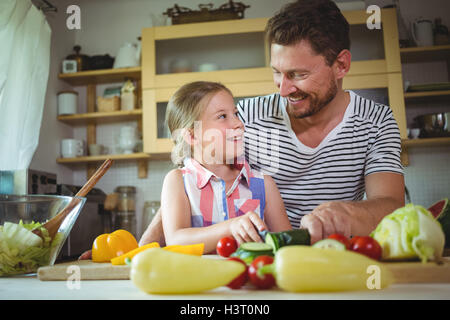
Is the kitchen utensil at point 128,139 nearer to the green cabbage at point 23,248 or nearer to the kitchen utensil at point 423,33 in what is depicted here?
the kitchen utensil at point 423,33

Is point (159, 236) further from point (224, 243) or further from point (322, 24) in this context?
point (322, 24)

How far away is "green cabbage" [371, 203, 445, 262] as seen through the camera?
525 mm

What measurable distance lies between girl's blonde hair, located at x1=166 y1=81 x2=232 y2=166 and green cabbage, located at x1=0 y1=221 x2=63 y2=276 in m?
0.58

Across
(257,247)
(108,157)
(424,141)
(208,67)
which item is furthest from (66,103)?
(257,247)

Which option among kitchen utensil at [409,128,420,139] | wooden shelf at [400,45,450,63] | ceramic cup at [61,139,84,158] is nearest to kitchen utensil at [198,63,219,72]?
ceramic cup at [61,139,84,158]

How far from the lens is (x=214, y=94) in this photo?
3.99ft

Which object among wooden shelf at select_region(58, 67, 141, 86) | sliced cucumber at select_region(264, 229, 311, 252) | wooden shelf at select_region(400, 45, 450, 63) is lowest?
sliced cucumber at select_region(264, 229, 311, 252)

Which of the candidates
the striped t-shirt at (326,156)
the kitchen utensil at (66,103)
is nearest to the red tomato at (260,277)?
the striped t-shirt at (326,156)

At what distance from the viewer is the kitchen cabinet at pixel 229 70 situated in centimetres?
279

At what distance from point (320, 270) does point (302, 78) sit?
2.99 feet

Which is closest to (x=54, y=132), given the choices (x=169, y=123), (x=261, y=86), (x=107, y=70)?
(x=107, y=70)

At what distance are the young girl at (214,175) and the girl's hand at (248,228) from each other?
0.29m

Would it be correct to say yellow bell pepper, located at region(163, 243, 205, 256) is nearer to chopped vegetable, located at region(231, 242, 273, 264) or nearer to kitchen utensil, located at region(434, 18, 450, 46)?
chopped vegetable, located at region(231, 242, 273, 264)

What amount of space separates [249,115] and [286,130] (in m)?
0.16
